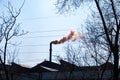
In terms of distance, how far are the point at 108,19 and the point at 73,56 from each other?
42.8 feet

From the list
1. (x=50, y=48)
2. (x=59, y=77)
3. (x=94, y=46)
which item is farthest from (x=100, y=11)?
(x=50, y=48)

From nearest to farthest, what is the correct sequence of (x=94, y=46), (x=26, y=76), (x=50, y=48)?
(x=94, y=46), (x=26, y=76), (x=50, y=48)

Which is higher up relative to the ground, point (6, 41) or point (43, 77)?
point (6, 41)

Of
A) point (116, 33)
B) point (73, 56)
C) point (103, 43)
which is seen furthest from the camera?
point (73, 56)

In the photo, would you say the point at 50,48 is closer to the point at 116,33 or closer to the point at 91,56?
the point at 91,56

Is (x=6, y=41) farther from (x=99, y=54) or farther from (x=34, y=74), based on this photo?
(x=34, y=74)

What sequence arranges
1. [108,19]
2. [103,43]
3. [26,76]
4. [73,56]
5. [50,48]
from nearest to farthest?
[108,19] → [103,43] → [73,56] → [26,76] → [50,48]

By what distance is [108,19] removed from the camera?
17.7m

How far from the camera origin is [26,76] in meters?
41.0

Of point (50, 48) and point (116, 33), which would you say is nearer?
point (116, 33)

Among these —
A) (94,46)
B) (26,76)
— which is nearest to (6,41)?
(94,46)

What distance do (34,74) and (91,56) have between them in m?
18.1

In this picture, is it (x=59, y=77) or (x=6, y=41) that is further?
(x=59, y=77)

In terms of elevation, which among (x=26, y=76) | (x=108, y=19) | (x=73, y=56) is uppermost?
(x=108, y=19)
